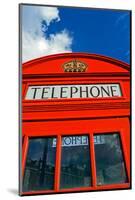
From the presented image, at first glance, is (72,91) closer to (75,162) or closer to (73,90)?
(73,90)

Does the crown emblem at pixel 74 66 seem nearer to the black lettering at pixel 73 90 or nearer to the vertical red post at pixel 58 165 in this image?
the black lettering at pixel 73 90

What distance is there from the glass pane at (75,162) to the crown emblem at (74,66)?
0.67 metres

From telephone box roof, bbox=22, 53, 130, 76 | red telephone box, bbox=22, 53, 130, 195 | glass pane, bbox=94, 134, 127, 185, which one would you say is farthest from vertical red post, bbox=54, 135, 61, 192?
telephone box roof, bbox=22, 53, 130, 76

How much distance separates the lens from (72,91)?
5012 millimetres

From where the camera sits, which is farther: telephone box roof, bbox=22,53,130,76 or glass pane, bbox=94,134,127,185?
glass pane, bbox=94,134,127,185

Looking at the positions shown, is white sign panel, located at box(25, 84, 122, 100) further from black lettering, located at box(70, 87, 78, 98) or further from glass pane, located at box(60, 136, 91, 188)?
glass pane, located at box(60, 136, 91, 188)

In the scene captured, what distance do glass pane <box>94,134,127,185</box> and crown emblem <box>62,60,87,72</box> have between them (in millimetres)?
699

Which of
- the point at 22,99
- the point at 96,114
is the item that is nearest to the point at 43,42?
the point at 22,99

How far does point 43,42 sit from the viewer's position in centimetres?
488

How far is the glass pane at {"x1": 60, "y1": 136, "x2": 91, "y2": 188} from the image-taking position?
4965 millimetres

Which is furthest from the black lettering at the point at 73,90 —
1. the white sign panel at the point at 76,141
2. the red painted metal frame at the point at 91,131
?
the white sign panel at the point at 76,141

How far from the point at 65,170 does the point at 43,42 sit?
1278 mm

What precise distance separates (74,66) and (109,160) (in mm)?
1023

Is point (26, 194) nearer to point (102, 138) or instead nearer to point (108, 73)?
point (102, 138)
